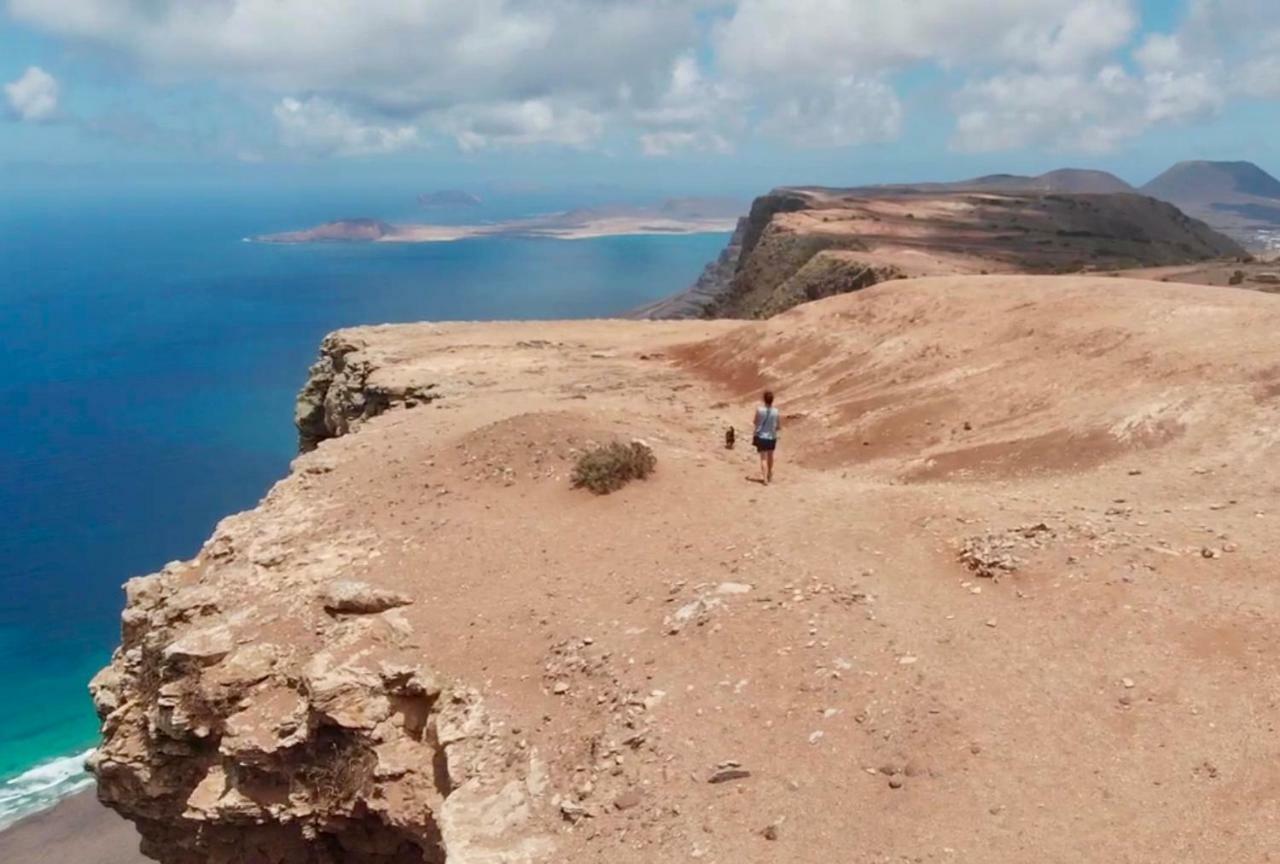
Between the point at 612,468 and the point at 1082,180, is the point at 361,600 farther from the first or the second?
the point at 1082,180

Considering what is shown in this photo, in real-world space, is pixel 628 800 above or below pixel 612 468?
below

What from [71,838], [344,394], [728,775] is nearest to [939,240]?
[344,394]

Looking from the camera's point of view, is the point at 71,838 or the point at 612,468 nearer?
the point at 612,468

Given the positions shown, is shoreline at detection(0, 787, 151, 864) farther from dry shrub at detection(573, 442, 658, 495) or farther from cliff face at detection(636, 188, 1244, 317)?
cliff face at detection(636, 188, 1244, 317)

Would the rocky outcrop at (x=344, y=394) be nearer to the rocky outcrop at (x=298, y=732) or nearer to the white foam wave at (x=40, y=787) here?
the rocky outcrop at (x=298, y=732)

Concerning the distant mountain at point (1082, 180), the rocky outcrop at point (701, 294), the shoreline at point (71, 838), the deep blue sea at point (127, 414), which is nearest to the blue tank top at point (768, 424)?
the shoreline at point (71, 838)

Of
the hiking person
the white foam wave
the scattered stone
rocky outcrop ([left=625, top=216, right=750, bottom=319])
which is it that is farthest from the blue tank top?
rocky outcrop ([left=625, top=216, right=750, bottom=319])
